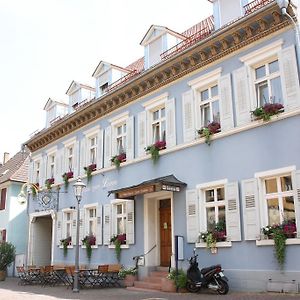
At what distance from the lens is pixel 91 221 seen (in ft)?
63.9

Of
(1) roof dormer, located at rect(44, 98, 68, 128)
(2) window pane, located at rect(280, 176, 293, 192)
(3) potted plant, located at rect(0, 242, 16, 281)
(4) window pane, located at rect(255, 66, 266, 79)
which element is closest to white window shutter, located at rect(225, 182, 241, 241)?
(2) window pane, located at rect(280, 176, 293, 192)

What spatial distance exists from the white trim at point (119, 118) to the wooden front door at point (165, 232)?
4042 mm

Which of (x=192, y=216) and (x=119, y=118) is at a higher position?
(x=119, y=118)

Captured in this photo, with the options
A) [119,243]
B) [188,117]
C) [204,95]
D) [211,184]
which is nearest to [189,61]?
[204,95]

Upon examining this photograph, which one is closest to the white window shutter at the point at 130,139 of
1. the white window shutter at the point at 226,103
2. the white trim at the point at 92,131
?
the white trim at the point at 92,131

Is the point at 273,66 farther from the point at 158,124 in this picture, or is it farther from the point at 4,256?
the point at 4,256

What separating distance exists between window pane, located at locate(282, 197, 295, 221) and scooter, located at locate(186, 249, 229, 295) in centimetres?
241

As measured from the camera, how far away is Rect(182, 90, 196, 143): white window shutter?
14.7 metres

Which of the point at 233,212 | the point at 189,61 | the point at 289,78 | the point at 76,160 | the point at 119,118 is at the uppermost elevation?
the point at 189,61

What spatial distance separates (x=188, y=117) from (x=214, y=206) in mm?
3267

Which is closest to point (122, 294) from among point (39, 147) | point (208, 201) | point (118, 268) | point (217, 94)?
point (118, 268)

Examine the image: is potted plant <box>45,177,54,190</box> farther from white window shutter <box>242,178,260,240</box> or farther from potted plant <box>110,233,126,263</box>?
A: white window shutter <box>242,178,260,240</box>

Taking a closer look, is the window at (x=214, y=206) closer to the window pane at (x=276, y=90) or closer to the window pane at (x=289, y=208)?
the window pane at (x=289, y=208)

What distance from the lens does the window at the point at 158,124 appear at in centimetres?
1642
